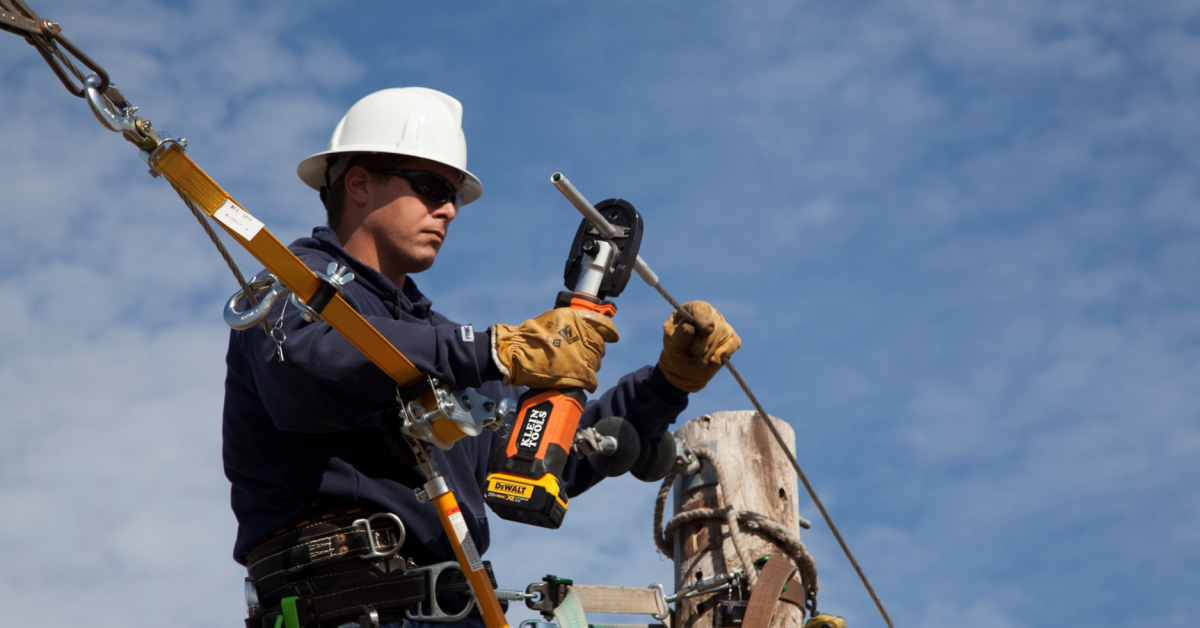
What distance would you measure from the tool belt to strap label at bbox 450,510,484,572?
17 cm

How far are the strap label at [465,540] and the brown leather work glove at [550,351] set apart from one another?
0.38 meters

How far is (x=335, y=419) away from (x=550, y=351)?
0.59 meters

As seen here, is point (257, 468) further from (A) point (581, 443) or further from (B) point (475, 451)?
(A) point (581, 443)

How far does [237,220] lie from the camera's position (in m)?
3.30

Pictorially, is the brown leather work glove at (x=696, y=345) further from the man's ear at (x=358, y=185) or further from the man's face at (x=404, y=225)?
the man's ear at (x=358, y=185)

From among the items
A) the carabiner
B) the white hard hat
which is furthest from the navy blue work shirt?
the carabiner

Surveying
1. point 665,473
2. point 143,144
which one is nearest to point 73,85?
point 143,144

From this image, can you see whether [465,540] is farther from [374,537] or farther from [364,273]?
[364,273]

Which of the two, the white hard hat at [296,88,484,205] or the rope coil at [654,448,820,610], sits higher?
the white hard hat at [296,88,484,205]

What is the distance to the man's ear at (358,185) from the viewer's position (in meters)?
4.38

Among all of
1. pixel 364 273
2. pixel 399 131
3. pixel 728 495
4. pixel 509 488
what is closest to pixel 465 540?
pixel 509 488

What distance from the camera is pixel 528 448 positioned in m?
3.58

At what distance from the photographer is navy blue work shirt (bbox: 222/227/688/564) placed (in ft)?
11.3

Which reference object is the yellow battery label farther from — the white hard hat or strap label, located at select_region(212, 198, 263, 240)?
the white hard hat
